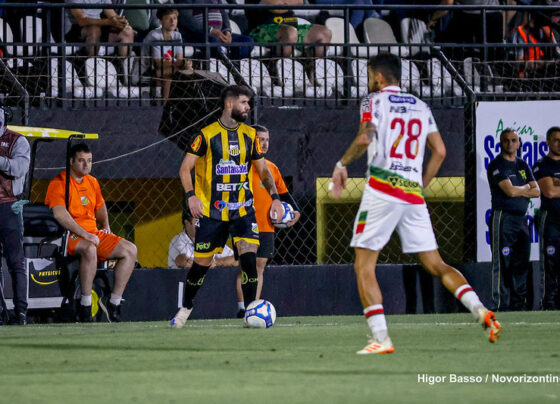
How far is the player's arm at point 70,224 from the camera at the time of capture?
1266 centimetres

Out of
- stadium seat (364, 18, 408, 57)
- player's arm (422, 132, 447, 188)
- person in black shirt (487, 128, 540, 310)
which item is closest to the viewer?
player's arm (422, 132, 447, 188)

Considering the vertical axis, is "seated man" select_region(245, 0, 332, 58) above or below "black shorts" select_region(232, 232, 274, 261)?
above

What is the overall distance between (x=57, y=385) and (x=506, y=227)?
843 centimetres

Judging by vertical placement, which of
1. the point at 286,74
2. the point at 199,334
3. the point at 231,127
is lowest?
the point at 199,334

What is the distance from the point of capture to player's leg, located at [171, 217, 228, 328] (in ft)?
34.6

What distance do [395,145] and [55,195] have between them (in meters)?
5.72

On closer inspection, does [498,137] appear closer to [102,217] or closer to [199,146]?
[102,217]

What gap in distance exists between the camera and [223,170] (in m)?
10.7

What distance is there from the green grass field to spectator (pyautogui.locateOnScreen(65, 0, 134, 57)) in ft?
19.7

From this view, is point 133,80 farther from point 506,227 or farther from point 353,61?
point 506,227

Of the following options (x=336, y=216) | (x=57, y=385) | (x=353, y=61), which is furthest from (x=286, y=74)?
(x=57, y=385)

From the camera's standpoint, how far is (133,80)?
49.8ft

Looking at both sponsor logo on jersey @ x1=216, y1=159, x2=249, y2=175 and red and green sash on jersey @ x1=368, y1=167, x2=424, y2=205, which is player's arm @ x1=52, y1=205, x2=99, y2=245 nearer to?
sponsor logo on jersey @ x1=216, y1=159, x2=249, y2=175

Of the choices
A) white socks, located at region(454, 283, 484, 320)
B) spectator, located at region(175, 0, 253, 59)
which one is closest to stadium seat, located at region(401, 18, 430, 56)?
spectator, located at region(175, 0, 253, 59)
